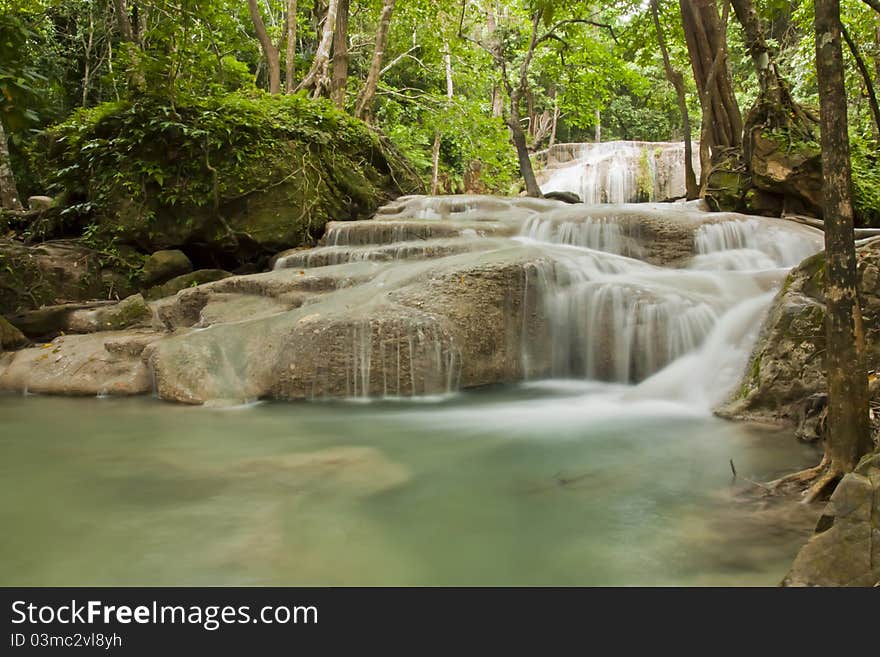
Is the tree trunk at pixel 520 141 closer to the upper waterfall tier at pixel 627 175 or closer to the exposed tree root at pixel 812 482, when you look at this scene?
the upper waterfall tier at pixel 627 175

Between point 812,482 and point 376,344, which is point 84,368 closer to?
point 376,344

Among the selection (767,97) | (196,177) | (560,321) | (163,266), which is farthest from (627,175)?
(560,321)

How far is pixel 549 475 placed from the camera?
361 centimetres

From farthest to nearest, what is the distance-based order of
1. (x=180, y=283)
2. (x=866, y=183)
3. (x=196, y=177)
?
(x=196, y=177), (x=866, y=183), (x=180, y=283)

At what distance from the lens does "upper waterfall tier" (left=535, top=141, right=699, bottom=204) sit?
2077cm

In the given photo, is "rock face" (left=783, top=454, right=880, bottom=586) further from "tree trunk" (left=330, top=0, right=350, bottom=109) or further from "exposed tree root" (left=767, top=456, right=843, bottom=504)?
"tree trunk" (left=330, top=0, right=350, bottom=109)

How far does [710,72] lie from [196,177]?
8.02 meters

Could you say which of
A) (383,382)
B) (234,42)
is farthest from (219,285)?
(234,42)

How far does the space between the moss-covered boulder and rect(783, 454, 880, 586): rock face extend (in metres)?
8.43

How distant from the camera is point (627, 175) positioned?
68.6ft

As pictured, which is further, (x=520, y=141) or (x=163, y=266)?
(x=520, y=141)

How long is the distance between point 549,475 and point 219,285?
4926 mm

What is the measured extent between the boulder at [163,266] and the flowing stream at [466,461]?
2.99 meters
